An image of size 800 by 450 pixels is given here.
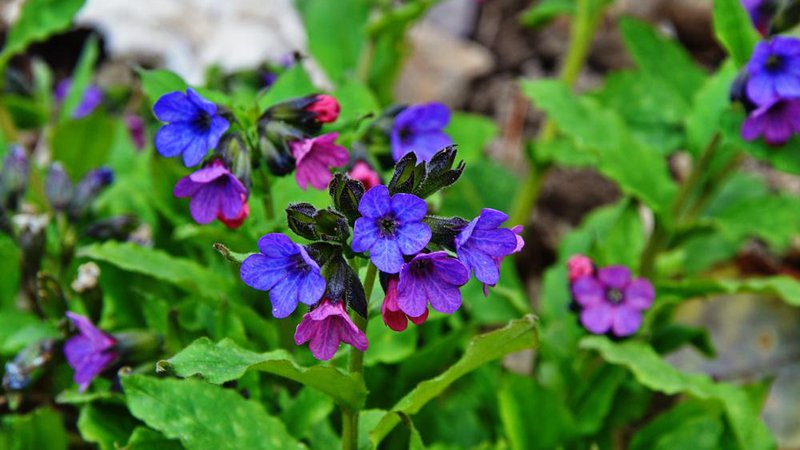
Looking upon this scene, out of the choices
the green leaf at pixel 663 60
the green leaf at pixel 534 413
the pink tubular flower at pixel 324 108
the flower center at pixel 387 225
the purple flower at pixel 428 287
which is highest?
the flower center at pixel 387 225

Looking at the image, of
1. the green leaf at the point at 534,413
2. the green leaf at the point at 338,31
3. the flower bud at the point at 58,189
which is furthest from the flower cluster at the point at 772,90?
the flower bud at the point at 58,189

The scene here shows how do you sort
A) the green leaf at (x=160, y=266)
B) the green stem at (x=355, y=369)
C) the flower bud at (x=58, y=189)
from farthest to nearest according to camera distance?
the flower bud at (x=58, y=189) → the green leaf at (x=160, y=266) → the green stem at (x=355, y=369)

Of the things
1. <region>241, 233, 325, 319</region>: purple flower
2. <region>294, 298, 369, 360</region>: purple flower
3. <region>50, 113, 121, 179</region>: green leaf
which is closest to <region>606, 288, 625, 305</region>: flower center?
<region>294, 298, 369, 360</region>: purple flower

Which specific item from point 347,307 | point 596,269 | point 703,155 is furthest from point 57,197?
point 703,155

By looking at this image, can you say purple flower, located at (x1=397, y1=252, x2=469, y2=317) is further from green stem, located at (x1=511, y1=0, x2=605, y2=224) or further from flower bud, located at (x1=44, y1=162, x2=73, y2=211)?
green stem, located at (x1=511, y1=0, x2=605, y2=224)

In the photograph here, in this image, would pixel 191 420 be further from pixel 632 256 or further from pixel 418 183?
pixel 632 256

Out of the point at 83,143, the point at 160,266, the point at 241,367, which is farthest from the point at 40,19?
the point at 241,367

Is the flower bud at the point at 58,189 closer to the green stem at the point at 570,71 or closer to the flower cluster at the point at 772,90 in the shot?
the green stem at the point at 570,71
